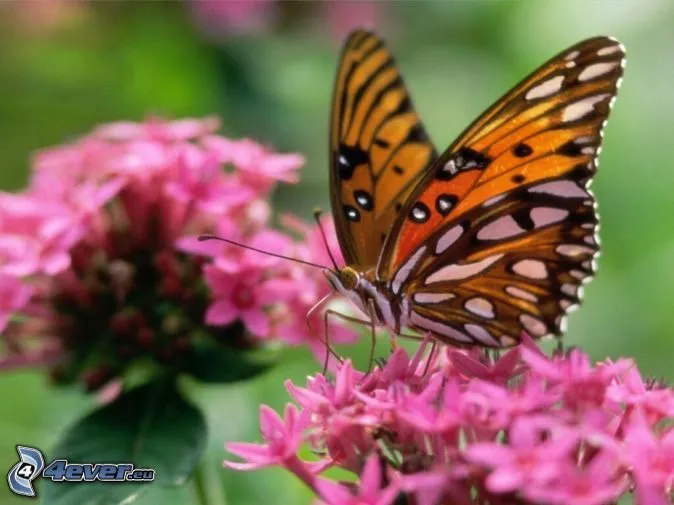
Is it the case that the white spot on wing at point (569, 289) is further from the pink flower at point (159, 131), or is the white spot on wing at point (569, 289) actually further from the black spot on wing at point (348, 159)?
the pink flower at point (159, 131)

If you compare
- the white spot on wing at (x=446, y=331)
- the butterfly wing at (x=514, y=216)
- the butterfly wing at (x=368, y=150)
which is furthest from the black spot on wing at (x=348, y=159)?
the white spot on wing at (x=446, y=331)

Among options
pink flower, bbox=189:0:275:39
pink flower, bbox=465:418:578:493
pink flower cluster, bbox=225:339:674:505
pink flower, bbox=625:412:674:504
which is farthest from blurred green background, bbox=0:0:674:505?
pink flower, bbox=465:418:578:493

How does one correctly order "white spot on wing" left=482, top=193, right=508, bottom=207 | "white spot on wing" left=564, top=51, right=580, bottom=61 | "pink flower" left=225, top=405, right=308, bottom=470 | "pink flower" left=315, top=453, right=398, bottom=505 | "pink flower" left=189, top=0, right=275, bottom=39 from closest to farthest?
"pink flower" left=315, top=453, right=398, bottom=505 < "pink flower" left=225, top=405, right=308, bottom=470 < "white spot on wing" left=564, top=51, right=580, bottom=61 < "white spot on wing" left=482, top=193, right=508, bottom=207 < "pink flower" left=189, top=0, right=275, bottom=39

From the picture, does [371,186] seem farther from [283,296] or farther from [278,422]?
[278,422]

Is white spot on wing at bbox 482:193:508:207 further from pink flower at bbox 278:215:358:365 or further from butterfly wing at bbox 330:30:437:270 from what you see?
pink flower at bbox 278:215:358:365

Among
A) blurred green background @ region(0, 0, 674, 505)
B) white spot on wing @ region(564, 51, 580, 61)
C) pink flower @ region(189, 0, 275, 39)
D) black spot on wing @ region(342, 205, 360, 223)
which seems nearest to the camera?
white spot on wing @ region(564, 51, 580, 61)

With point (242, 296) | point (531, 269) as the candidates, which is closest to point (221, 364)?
point (242, 296)

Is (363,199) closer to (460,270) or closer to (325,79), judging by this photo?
(460,270)
